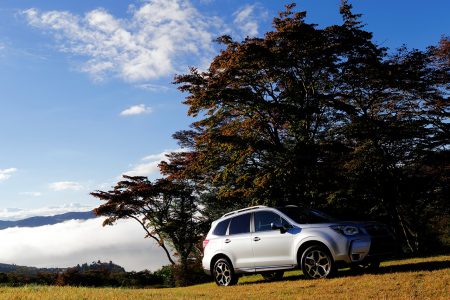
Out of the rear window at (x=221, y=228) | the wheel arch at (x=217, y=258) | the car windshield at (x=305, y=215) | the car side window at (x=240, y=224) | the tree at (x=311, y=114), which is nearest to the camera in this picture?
the car windshield at (x=305, y=215)

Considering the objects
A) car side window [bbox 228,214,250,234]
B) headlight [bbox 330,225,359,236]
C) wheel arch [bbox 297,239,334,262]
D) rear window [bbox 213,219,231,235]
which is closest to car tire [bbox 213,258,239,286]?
rear window [bbox 213,219,231,235]

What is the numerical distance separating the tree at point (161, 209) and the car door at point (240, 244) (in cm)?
1869

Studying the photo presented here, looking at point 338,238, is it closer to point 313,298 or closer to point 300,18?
point 313,298

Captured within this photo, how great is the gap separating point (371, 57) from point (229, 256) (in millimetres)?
11848

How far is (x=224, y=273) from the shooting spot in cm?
1245

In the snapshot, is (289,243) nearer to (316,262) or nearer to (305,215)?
(316,262)

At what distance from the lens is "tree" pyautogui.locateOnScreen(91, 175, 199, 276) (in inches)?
1230

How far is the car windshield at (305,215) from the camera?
37.5 feet

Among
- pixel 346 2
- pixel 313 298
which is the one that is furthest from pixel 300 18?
pixel 313 298

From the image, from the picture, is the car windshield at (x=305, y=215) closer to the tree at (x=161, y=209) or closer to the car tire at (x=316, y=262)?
the car tire at (x=316, y=262)

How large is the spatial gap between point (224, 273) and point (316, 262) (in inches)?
108

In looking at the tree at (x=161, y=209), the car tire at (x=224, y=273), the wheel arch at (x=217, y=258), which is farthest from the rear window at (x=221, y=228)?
the tree at (x=161, y=209)

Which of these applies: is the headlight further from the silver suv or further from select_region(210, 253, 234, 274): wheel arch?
select_region(210, 253, 234, 274): wheel arch

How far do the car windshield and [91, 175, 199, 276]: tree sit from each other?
19616mm
